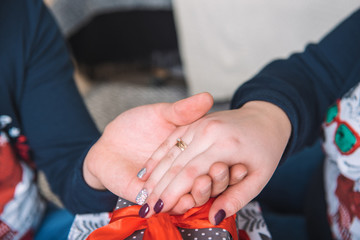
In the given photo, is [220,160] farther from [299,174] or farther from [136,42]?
[136,42]

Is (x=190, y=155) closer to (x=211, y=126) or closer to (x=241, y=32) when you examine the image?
(x=211, y=126)

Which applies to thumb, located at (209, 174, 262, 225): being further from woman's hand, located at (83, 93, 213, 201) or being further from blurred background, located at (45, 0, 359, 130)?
blurred background, located at (45, 0, 359, 130)

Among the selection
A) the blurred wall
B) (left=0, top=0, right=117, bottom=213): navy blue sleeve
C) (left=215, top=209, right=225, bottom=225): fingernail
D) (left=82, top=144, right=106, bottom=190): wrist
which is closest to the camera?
(left=215, top=209, right=225, bottom=225): fingernail

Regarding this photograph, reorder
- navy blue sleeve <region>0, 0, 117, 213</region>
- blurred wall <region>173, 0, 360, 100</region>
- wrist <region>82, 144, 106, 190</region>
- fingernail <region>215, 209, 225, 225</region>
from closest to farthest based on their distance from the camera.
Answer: fingernail <region>215, 209, 225, 225</region> → wrist <region>82, 144, 106, 190</region> → navy blue sleeve <region>0, 0, 117, 213</region> → blurred wall <region>173, 0, 360, 100</region>

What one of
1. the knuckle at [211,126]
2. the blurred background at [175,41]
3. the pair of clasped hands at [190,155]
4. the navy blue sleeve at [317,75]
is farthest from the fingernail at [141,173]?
the blurred background at [175,41]

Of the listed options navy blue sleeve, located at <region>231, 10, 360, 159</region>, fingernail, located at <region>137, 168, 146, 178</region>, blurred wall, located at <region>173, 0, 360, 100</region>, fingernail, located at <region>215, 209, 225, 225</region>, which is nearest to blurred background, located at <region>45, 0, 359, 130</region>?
blurred wall, located at <region>173, 0, 360, 100</region>

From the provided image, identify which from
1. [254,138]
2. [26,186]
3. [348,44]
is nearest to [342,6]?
[348,44]
